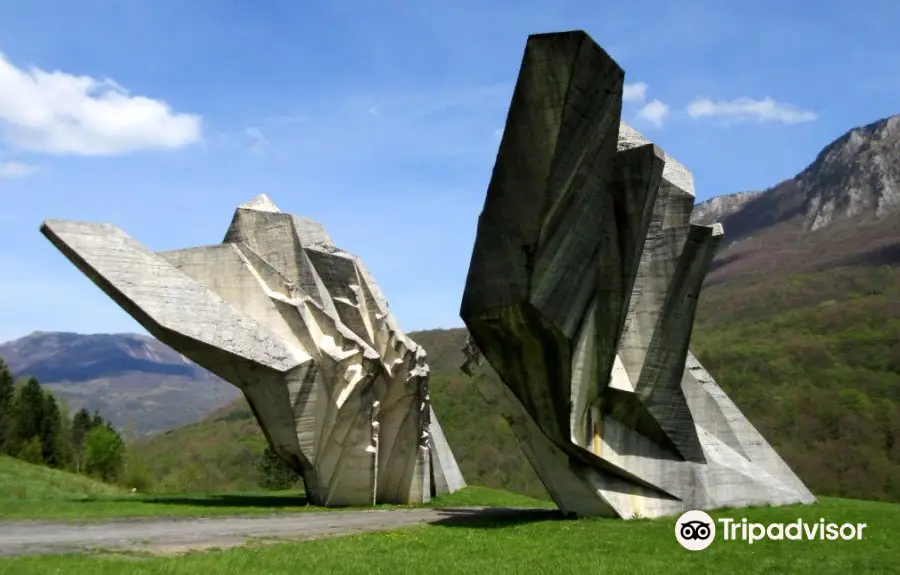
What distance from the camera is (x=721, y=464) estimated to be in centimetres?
1608

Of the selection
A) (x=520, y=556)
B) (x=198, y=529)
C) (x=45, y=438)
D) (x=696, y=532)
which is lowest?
(x=198, y=529)

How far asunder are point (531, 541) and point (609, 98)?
22.4ft

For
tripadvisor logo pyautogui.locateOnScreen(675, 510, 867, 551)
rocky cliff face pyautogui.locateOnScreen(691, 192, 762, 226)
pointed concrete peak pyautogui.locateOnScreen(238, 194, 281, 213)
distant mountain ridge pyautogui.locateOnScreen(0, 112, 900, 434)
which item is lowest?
tripadvisor logo pyautogui.locateOnScreen(675, 510, 867, 551)

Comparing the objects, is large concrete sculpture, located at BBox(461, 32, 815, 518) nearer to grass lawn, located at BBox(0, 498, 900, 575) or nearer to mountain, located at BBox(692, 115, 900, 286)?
grass lawn, located at BBox(0, 498, 900, 575)

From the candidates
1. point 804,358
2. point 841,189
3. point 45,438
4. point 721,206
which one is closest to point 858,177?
point 841,189

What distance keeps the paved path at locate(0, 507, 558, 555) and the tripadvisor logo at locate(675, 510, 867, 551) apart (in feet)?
14.8

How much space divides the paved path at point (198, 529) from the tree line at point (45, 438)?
27.1 metres

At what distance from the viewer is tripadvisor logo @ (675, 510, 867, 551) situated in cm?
1165

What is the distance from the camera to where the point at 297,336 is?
19.9 metres

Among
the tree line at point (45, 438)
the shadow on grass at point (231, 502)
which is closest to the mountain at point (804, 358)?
the tree line at point (45, 438)

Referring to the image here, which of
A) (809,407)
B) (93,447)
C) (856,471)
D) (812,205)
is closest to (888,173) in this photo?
(812,205)

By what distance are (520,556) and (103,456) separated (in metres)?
36.6

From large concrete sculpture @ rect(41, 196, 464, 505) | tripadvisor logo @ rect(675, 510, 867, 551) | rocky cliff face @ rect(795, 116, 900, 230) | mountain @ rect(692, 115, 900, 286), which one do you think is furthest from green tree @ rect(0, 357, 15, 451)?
rocky cliff face @ rect(795, 116, 900, 230)

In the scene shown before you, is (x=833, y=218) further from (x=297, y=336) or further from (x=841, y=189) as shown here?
(x=297, y=336)
